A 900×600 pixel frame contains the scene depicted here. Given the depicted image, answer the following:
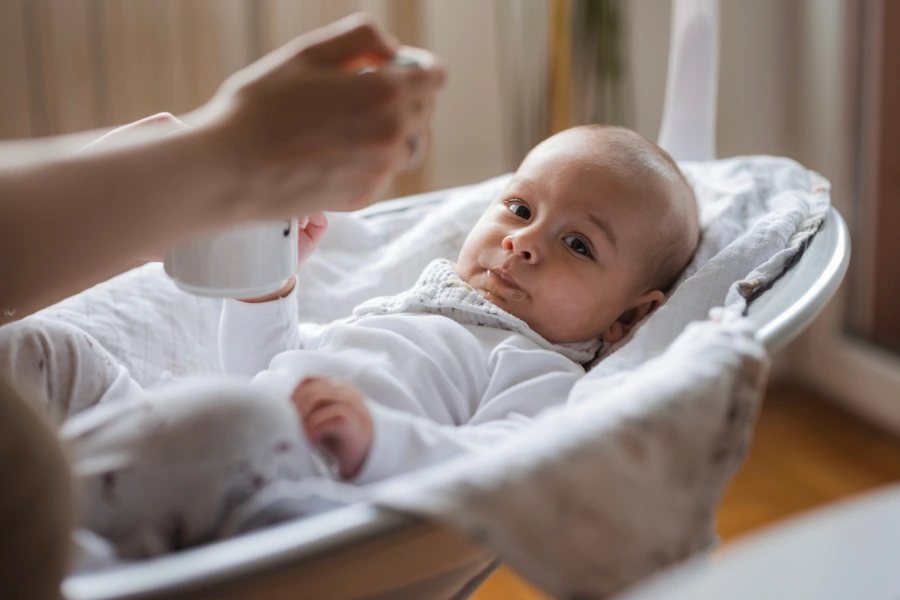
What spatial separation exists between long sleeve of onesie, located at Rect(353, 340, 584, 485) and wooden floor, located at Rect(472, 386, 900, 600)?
A: 75 centimetres

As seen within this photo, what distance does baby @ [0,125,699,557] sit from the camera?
569mm

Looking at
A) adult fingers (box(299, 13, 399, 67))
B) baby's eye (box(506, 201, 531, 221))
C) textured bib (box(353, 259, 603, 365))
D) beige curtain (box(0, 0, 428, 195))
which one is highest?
adult fingers (box(299, 13, 399, 67))

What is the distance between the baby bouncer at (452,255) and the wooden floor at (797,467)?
69 cm

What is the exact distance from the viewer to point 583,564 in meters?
0.55

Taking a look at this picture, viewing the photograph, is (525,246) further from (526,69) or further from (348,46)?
(526,69)

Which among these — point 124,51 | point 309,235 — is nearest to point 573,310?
point 309,235

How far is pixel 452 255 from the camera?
1.18 metres

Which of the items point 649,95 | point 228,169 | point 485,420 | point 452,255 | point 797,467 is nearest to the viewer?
point 228,169

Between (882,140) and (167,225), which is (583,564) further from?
(882,140)

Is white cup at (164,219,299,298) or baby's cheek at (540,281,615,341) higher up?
white cup at (164,219,299,298)

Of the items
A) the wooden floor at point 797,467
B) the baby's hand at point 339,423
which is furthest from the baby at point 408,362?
the wooden floor at point 797,467

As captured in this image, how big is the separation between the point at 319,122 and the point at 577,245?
1.65ft

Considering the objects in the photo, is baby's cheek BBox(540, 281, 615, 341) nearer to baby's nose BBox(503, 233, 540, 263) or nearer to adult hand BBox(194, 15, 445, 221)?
baby's nose BBox(503, 233, 540, 263)

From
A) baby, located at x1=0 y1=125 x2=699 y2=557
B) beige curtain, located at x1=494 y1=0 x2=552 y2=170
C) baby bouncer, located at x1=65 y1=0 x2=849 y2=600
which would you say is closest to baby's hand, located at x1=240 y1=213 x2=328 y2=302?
baby, located at x1=0 y1=125 x2=699 y2=557
